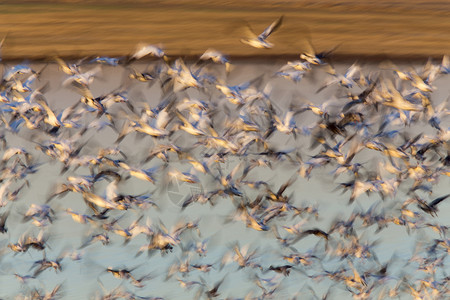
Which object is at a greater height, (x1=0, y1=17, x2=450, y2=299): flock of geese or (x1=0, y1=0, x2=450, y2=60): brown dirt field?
(x1=0, y1=0, x2=450, y2=60): brown dirt field

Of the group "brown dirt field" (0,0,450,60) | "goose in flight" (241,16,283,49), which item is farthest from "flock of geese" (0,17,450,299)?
"brown dirt field" (0,0,450,60)

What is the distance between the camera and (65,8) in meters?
4.86

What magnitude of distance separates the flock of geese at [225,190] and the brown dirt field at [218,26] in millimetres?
147

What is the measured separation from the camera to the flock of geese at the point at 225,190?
14.1 ft

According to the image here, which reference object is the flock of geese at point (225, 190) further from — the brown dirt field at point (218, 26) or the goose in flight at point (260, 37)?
the brown dirt field at point (218, 26)

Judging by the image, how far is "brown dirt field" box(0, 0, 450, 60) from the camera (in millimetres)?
4887

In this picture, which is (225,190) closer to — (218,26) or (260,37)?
(260,37)

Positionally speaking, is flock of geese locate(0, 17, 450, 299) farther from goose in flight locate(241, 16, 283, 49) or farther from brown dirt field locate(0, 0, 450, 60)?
brown dirt field locate(0, 0, 450, 60)

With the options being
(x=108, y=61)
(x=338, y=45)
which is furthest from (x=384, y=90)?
(x=108, y=61)

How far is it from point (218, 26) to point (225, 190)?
58.9 inches

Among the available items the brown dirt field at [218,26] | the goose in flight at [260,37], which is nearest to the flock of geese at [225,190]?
the goose in flight at [260,37]

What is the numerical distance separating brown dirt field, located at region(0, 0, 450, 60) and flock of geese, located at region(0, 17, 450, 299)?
15cm

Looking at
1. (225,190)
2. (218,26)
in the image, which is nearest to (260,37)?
(218,26)

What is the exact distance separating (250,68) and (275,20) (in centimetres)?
43
